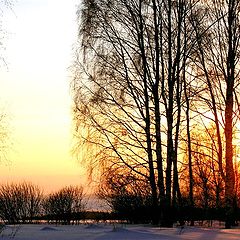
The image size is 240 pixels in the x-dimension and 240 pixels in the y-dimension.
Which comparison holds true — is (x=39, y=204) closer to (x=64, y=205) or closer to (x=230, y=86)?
(x=64, y=205)

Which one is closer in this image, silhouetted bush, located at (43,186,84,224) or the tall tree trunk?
the tall tree trunk

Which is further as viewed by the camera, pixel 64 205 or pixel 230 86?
pixel 64 205

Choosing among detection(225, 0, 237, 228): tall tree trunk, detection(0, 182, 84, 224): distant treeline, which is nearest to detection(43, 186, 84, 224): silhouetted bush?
detection(0, 182, 84, 224): distant treeline

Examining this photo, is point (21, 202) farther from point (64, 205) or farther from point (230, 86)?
point (230, 86)

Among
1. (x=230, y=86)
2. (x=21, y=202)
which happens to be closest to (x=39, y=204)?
(x=21, y=202)

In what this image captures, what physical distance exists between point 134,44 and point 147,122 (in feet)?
8.73

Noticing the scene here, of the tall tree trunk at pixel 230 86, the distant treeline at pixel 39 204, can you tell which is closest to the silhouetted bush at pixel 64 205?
the distant treeline at pixel 39 204

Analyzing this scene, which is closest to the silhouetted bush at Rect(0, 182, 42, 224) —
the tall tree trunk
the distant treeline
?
the distant treeline

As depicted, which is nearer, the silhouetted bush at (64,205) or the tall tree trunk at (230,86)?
the tall tree trunk at (230,86)

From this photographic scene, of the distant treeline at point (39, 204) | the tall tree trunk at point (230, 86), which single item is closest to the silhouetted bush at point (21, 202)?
the distant treeline at point (39, 204)

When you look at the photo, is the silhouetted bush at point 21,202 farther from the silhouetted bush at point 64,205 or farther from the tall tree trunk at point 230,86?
the tall tree trunk at point 230,86

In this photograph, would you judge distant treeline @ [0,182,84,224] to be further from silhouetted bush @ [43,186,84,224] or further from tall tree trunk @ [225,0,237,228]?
tall tree trunk @ [225,0,237,228]

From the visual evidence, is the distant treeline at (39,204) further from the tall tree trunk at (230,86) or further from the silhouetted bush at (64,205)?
the tall tree trunk at (230,86)

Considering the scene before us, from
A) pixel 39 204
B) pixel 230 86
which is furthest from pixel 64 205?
pixel 230 86
